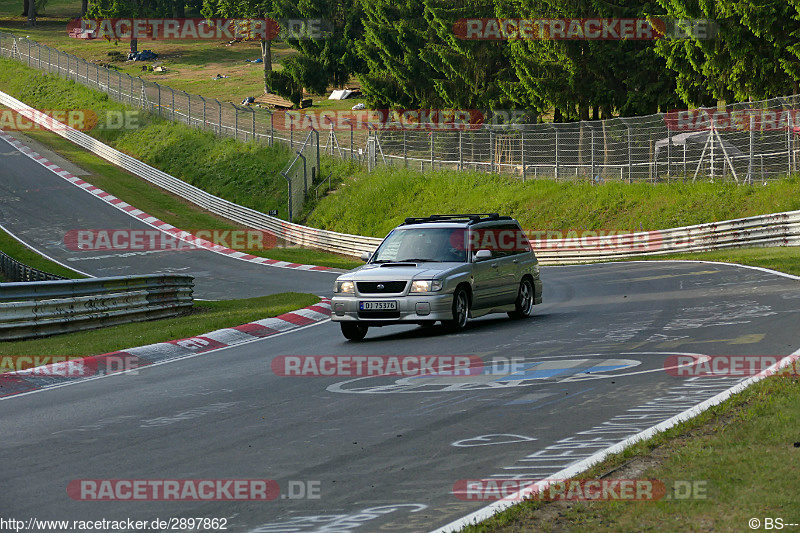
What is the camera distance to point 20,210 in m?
46.9

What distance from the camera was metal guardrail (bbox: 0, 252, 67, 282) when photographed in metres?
27.6

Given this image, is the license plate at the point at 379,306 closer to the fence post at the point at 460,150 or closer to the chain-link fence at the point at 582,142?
the chain-link fence at the point at 582,142

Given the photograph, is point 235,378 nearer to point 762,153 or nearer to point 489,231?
point 489,231

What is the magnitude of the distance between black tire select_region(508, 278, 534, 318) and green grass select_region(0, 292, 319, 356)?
480 centimetres

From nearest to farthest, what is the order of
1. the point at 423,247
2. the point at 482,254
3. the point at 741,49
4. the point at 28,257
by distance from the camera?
1. the point at 482,254
2. the point at 423,247
3. the point at 741,49
4. the point at 28,257

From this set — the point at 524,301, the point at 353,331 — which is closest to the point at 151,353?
the point at 353,331

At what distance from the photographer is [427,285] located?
46.0 ft

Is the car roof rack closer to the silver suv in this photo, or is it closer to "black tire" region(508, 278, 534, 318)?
the silver suv

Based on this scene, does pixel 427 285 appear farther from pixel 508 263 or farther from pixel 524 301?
pixel 524 301

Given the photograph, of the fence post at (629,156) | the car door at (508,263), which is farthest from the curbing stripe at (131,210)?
the car door at (508,263)

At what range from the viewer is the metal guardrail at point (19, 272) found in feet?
90.7

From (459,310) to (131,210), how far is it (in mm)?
37002

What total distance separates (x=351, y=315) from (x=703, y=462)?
28.5 feet

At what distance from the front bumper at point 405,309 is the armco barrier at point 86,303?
228 inches
